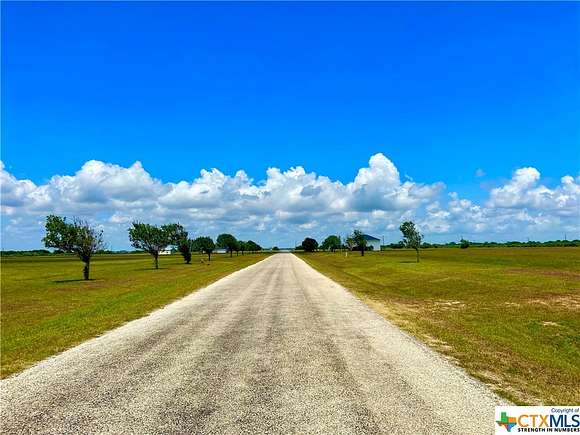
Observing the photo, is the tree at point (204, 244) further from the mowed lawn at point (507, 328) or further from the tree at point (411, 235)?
the mowed lawn at point (507, 328)

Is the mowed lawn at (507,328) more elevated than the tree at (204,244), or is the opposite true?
the tree at (204,244)

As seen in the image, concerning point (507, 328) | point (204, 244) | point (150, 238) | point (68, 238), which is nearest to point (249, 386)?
point (507, 328)

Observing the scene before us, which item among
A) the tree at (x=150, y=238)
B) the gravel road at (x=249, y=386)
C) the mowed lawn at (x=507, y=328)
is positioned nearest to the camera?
the gravel road at (x=249, y=386)

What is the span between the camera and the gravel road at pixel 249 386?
6.75 meters

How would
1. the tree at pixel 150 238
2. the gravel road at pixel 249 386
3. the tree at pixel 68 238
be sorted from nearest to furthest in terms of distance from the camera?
the gravel road at pixel 249 386, the tree at pixel 68 238, the tree at pixel 150 238

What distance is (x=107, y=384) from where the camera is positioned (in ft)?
28.6

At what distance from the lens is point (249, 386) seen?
8.47 m

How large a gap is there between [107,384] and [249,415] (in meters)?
3.49

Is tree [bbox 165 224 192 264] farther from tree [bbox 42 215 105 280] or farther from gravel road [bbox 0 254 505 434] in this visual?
gravel road [bbox 0 254 505 434]

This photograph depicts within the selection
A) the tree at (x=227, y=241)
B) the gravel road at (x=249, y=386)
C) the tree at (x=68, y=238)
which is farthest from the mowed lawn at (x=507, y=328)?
the tree at (x=227, y=241)

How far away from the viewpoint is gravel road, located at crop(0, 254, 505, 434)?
675cm

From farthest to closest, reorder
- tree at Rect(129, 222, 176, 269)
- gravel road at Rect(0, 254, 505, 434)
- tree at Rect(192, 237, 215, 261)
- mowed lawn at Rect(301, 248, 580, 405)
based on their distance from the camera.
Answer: tree at Rect(192, 237, 215, 261), tree at Rect(129, 222, 176, 269), mowed lawn at Rect(301, 248, 580, 405), gravel road at Rect(0, 254, 505, 434)

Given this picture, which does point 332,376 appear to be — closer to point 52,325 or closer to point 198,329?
point 198,329

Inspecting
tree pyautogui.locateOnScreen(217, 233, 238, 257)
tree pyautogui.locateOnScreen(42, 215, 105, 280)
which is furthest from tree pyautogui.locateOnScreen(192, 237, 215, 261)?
tree pyautogui.locateOnScreen(42, 215, 105, 280)
